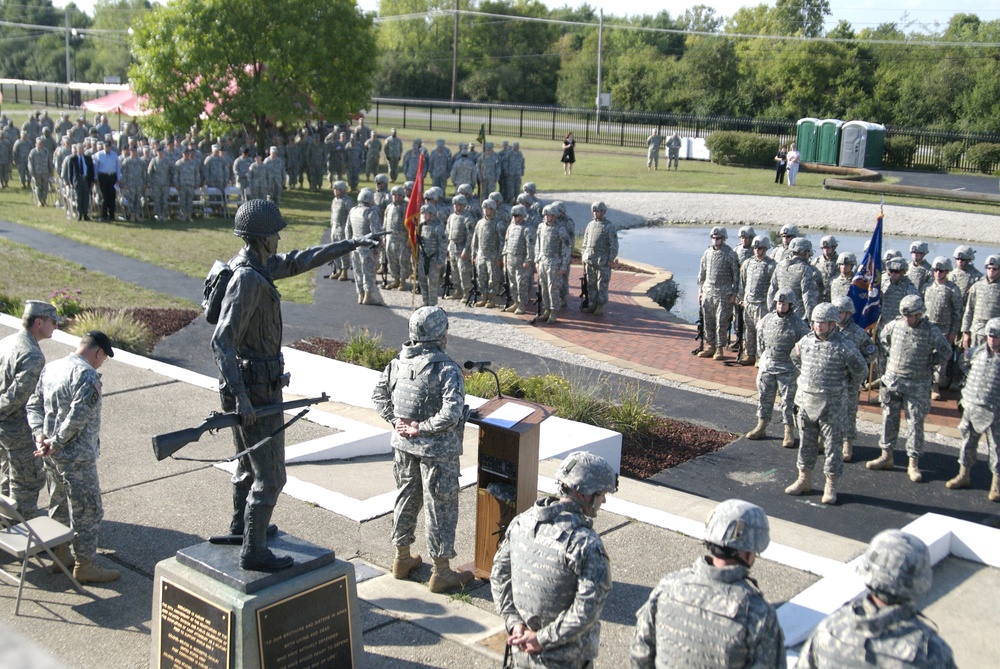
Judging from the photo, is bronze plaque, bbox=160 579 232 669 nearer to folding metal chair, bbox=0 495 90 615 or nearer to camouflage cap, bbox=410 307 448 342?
folding metal chair, bbox=0 495 90 615

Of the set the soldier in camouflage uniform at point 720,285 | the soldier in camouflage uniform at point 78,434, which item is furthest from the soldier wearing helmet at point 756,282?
the soldier in camouflage uniform at point 78,434

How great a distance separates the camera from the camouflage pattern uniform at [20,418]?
7285 millimetres

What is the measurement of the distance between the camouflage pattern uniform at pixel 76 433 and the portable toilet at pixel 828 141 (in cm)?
3836

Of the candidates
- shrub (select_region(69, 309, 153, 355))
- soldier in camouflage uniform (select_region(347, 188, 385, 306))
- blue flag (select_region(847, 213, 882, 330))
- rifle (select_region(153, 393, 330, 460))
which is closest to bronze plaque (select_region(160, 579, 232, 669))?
rifle (select_region(153, 393, 330, 460))

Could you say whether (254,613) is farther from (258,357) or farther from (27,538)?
(27,538)

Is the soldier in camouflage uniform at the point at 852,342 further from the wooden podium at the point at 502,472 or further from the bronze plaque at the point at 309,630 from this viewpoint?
the bronze plaque at the point at 309,630

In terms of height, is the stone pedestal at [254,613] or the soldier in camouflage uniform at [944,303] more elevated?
the soldier in camouflage uniform at [944,303]

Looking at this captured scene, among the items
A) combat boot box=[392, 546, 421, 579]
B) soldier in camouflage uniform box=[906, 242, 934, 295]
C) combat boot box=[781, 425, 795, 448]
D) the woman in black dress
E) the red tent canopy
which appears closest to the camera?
combat boot box=[392, 546, 421, 579]

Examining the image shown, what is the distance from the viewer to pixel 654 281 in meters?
19.8

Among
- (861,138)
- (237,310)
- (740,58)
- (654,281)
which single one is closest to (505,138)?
(861,138)

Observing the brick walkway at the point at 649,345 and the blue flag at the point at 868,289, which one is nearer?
the blue flag at the point at 868,289

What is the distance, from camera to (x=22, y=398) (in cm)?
731

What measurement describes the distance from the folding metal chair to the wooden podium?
2608mm

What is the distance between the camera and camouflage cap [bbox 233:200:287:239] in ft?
A: 18.0
